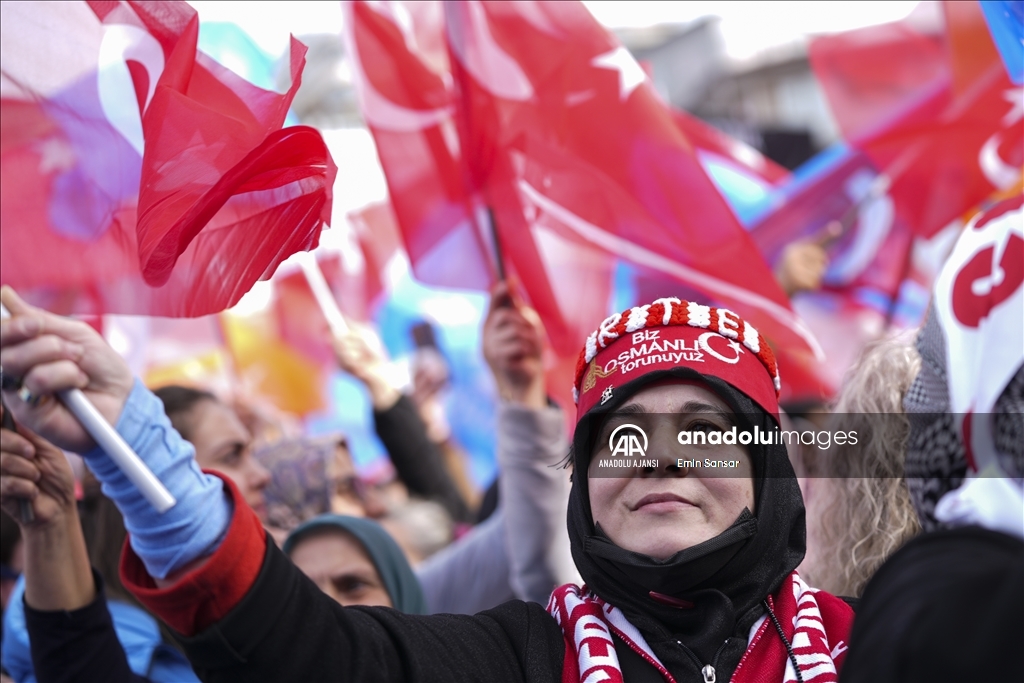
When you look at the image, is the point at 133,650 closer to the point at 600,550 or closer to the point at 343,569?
the point at 343,569

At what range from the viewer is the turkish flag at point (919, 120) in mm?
4086

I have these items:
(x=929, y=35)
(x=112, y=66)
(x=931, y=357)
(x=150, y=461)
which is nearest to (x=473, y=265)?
(x=112, y=66)

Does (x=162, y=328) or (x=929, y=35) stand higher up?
(x=929, y=35)

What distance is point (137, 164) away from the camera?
94.3 inches

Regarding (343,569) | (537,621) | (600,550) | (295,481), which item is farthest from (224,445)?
(600,550)

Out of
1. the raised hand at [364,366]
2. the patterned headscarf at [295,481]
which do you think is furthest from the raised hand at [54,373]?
the raised hand at [364,366]

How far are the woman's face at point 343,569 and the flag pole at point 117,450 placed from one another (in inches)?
50.3

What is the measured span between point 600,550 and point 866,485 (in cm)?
91

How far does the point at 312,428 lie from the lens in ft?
21.2

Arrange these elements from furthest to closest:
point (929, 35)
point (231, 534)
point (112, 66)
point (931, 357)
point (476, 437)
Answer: point (476, 437)
point (929, 35)
point (112, 66)
point (931, 357)
point (231, 534)

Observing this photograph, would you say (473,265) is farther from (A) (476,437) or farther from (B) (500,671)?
(A) (476,437)

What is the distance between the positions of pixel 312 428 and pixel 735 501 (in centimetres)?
492

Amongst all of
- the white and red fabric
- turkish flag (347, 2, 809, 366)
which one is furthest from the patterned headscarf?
the white and red fabric

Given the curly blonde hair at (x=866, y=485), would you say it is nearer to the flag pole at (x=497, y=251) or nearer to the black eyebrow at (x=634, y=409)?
the black eyebrow at (x=634, y=409)
